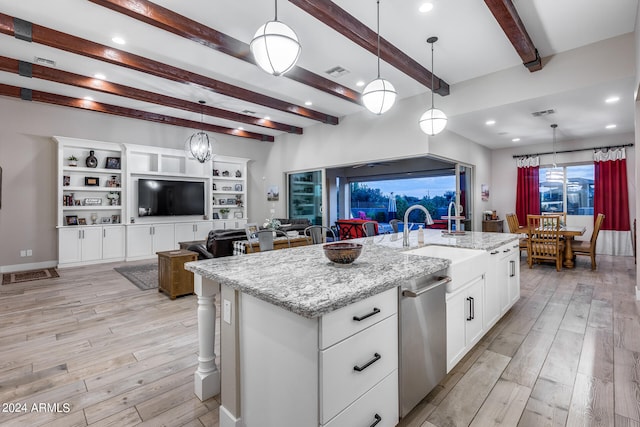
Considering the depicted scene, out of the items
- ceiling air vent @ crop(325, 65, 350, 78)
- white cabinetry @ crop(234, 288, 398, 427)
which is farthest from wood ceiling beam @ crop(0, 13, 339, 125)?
white cabinetry @ crop(234, 288, 398, 427)

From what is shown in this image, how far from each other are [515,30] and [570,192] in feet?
20.6

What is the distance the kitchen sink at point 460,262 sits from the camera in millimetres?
1994

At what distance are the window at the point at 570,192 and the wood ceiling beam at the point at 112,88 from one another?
7.50m

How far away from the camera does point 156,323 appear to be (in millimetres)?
3123

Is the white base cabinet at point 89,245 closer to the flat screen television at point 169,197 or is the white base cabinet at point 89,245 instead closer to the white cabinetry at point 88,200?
the white cabinetry at point 88,200

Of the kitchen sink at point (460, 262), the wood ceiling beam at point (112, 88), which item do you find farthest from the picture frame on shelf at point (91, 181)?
the kitchen sink at point (460, 262)

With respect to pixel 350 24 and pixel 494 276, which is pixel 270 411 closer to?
pixel 494 276

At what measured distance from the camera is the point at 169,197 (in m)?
7.16

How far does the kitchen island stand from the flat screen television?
5.90m

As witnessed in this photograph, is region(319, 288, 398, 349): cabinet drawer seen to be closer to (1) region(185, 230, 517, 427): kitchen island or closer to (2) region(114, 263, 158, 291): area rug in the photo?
(1) region(185, 230, 517, 427): kitchen island

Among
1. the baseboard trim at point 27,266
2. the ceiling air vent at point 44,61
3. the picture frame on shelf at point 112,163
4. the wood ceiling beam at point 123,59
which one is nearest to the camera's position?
the wood ceiling beam at point 123,59

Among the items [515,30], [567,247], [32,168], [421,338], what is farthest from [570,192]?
[32,168]

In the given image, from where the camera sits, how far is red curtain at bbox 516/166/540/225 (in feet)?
26.1

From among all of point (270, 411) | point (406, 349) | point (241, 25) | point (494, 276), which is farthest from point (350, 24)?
point (270, 411)
